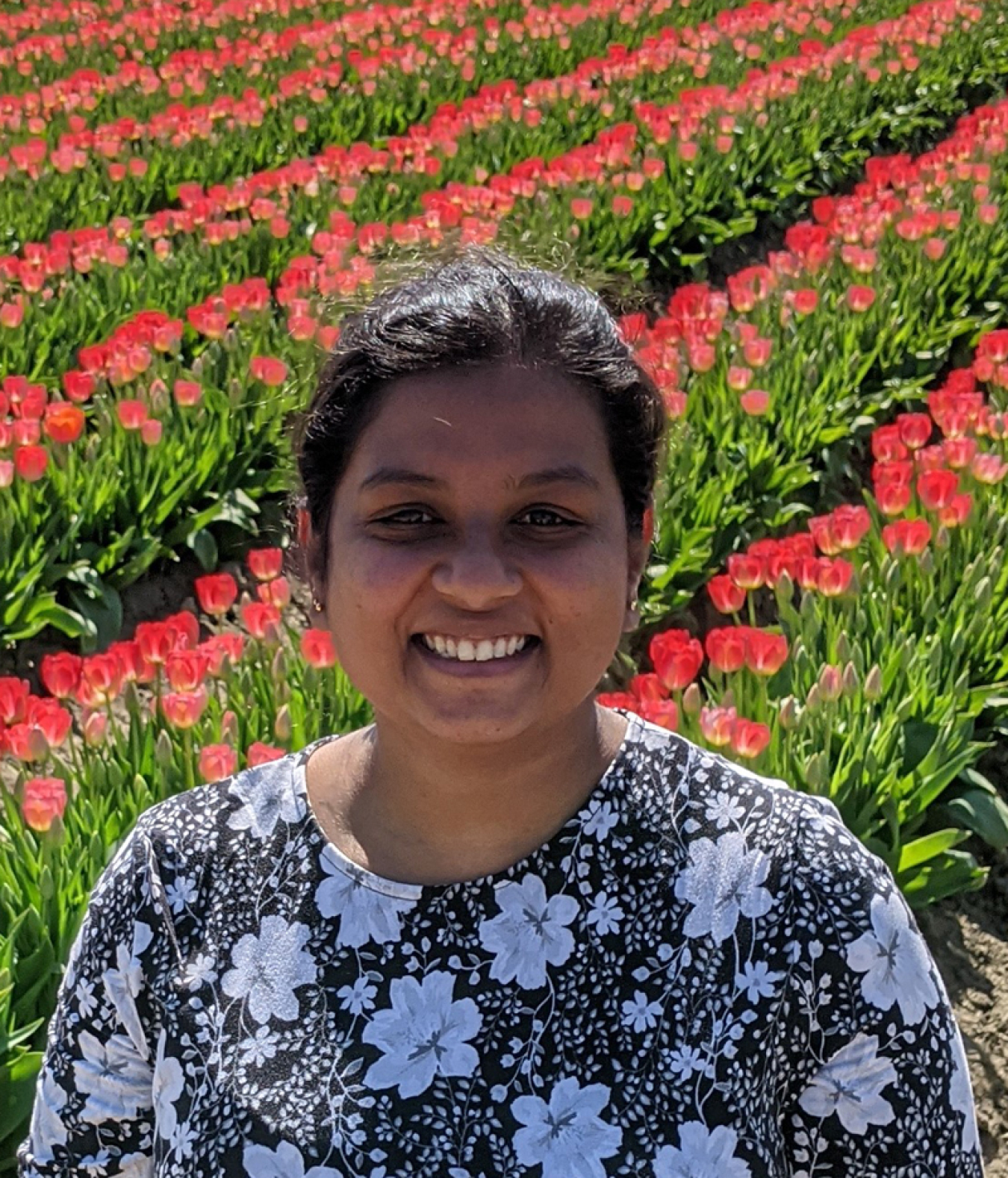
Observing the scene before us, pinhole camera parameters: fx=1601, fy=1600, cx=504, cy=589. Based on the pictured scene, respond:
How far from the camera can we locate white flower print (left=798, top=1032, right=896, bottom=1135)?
121 cm

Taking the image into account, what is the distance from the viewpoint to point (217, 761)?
2.31m

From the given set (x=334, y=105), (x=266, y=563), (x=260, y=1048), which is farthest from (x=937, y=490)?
(x=334, y=105)

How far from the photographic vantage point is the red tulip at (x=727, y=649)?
8.94ft

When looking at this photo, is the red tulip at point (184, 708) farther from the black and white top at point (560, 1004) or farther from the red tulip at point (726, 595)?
the black and white top at point (560, 1004)

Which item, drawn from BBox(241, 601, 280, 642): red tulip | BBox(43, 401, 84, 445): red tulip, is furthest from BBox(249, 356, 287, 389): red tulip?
BBox(241, 601, 280, 642): red tulip

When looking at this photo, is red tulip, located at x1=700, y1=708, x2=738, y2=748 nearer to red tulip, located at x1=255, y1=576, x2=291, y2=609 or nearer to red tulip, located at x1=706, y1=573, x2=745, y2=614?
red tulip, located at x1=706, y1=573, x2=745, y2=614

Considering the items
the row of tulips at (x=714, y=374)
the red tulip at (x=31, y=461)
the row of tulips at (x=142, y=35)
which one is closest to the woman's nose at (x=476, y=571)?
the row of tulips at (x=714, y=374)

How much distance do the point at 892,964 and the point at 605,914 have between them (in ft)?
0.73

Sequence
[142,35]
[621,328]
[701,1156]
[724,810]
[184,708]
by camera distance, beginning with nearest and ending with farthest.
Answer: [701,1156]
[724,810]
[621,328]
[184,708]
[142,35]

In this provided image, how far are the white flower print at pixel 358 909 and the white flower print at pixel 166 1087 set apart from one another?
0.16 metres

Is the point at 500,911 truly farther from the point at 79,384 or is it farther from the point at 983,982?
the point at 79,384

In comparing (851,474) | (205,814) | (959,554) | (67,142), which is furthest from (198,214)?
(205,814)

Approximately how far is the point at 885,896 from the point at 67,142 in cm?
618

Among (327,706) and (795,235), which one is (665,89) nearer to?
(795,235)
